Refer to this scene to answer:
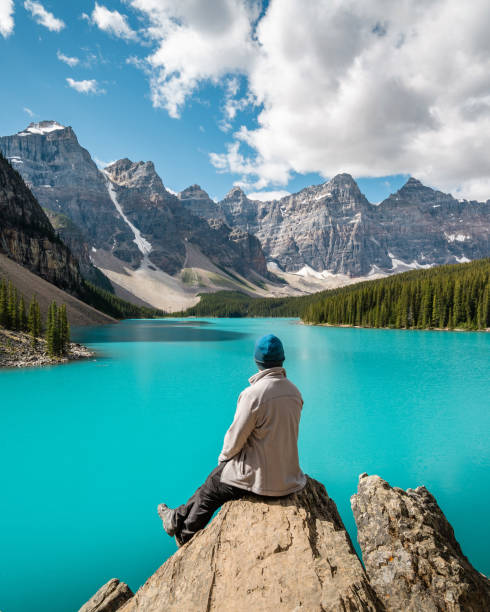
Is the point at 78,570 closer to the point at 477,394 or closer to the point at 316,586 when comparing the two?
the point at 316,586

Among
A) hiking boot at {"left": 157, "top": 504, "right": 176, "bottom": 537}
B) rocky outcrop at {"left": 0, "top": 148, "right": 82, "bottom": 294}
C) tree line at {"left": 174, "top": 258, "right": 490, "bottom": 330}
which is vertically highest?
rocky outcrop at {"left": 0, "top": 148, "right": 82, "bottom": 294}

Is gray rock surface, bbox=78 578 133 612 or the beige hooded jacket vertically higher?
the beige hooded jacket

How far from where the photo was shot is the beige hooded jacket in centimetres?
427

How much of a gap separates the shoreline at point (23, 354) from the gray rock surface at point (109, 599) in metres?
29.1

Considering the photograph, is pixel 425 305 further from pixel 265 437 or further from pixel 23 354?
pixel 265 437

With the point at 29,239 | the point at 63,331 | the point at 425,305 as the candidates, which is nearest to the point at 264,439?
the point at 63,331

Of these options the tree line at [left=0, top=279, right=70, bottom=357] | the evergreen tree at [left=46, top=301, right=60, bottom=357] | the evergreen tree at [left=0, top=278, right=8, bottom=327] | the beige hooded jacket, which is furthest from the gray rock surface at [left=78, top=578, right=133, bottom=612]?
the evergreen tree at [left=0, top=278, right=8, bottom=327]

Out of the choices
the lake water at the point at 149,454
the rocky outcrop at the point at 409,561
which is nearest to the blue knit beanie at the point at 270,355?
the rocky outcrop at the point at 409,561

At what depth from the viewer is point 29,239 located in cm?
10875

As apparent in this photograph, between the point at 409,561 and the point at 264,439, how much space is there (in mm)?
2171

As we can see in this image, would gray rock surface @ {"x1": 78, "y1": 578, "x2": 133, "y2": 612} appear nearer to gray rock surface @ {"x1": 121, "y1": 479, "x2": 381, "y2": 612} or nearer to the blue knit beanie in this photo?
gray rock surface @ {"x1": 121, "y1": 479, "x2": 381, "y2": 612}

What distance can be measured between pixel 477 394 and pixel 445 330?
6172cm

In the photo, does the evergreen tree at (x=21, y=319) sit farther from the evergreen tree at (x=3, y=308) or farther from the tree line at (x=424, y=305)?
the tree line at (x=424, y=305)

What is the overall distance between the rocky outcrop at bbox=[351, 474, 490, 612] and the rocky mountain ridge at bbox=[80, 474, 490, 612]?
0.04ft
